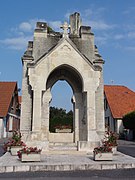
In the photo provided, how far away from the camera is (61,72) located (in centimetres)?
1430

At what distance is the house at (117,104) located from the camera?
1393 inches

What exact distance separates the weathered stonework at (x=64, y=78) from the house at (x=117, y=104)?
22.2 metres

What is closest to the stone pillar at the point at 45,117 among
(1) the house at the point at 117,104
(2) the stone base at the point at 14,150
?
(2) the stone base at the point at 14,150

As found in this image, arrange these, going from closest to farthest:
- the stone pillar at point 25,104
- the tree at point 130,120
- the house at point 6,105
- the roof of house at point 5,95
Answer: the stone pillar at point 25,104, the tree at point 130,120, the house at point 6,105, the roof of house at point 5,95

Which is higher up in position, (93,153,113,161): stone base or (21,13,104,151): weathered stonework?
(21,13,104,151): weathered stonework

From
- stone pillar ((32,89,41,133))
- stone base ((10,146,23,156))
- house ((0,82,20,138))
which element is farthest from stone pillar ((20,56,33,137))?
house ((0,82,20,138))

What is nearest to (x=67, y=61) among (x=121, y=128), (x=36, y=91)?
(x=36, y=91)

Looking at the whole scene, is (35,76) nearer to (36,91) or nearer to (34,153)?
(36,91)

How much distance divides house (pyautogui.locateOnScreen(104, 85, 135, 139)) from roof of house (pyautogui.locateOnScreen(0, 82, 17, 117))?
14656mm

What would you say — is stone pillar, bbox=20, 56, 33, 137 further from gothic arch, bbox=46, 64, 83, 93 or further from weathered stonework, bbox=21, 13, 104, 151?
gothic arch, bbox=46, 64, 83, 93

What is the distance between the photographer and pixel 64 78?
1435 cm

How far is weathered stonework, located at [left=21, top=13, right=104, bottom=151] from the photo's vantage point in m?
12.3

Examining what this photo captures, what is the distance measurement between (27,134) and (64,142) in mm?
2491

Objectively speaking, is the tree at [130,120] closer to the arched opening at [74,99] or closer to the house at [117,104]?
the house at [117,104]
